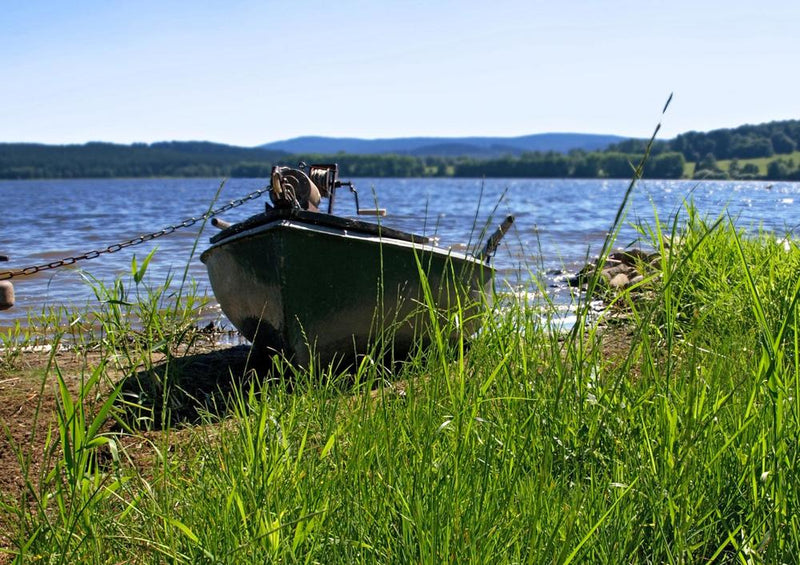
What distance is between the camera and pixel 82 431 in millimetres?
1946

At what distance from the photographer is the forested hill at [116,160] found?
116 meters

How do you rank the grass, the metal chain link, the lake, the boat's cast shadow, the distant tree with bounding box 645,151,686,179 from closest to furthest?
the grass → the boat's cast shadow → the metal chain link → the lake → the distant tree with bounding box 645,151,686,179

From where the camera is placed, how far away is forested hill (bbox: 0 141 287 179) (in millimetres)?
115500

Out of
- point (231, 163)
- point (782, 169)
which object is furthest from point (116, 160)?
point (782, 169)

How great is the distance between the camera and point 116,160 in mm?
127375

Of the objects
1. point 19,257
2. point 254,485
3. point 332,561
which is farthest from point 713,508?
point 19,257

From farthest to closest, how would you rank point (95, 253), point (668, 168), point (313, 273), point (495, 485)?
point (668, 168) → point (95, 253) → point (313, 273) → point (495, 485)

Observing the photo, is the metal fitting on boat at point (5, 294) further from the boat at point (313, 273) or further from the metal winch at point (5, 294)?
the boat at point (313, 273)

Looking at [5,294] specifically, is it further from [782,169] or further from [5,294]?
[782,169]

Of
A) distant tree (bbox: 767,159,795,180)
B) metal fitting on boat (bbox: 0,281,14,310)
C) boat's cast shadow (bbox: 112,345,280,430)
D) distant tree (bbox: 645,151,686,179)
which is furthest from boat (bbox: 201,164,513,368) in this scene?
distant tree (bbox: 767,159,795,180)

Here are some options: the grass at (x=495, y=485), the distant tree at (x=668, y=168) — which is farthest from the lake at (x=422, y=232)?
the grass at (x=495, y=485)

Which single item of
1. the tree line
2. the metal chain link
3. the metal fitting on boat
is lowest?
the tree line

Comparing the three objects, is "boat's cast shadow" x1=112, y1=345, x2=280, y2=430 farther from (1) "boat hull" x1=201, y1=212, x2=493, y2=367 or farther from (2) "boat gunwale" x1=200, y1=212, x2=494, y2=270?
(2) "boat gunwale" x1=200, y1=212, x2=494, y2=270

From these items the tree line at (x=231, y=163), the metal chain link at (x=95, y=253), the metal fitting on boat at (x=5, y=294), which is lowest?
the tree line at (x=231, y=163)
